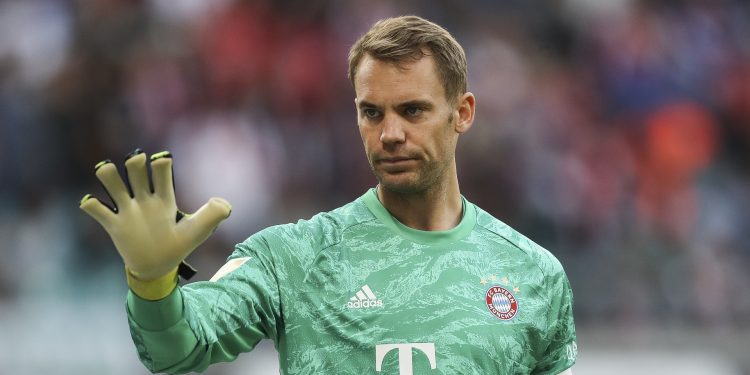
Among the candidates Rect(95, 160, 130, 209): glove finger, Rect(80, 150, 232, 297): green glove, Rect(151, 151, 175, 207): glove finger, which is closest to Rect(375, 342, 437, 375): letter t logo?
Rect(80, 150, 232, 297): green glove

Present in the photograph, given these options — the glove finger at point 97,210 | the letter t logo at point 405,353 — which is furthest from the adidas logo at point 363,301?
the glove finger at point 97,210

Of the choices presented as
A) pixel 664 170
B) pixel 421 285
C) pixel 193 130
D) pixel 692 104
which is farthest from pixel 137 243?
pixel 692 104

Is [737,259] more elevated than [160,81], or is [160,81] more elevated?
[160,81]

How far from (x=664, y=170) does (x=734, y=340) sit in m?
2.02

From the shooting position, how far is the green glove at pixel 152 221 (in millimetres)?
3510

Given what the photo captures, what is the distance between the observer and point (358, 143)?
34.2 feet

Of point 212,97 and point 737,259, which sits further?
point 212,97

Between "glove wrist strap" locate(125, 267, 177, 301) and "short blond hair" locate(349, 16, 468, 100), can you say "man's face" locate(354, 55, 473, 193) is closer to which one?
"short blond hair" locate(349, 16, 468, 100)

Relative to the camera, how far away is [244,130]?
10.5 m

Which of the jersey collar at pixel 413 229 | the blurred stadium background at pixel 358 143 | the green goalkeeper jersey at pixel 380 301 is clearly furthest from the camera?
the blurred stadium background at pixel 358 143

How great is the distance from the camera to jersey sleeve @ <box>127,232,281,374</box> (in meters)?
3.66

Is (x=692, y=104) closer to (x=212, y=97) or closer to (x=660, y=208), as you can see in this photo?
(x=660, y=208)

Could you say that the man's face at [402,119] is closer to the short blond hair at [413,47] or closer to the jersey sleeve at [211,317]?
the short blond hair at [413,47]

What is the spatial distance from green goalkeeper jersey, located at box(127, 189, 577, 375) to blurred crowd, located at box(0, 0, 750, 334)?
4.93 m
